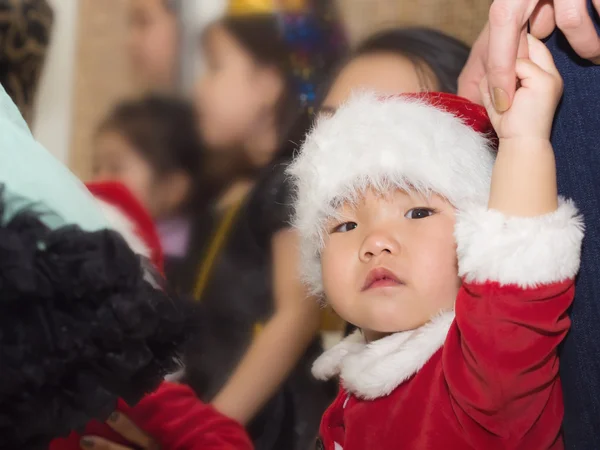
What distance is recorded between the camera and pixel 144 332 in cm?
60

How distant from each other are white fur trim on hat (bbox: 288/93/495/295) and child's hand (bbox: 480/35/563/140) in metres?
0.09

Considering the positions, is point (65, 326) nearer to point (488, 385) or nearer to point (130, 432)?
point (488, 385)

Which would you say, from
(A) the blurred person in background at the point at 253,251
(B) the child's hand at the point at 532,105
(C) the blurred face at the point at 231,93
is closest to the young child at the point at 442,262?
(B) the child's hand at the point at 532,105

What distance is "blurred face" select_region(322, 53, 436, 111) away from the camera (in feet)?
3.79

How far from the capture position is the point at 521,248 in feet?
2.12

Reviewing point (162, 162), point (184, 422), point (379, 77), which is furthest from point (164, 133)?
point (184, 422)

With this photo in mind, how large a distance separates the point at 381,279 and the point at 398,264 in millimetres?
27

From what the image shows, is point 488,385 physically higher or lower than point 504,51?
lower

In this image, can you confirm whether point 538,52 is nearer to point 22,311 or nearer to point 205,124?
point 22,311

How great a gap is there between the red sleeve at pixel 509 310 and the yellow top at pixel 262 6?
710 millimetres

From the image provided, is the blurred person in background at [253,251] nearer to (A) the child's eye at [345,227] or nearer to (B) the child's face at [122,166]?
(B) the child's face at [122,166]

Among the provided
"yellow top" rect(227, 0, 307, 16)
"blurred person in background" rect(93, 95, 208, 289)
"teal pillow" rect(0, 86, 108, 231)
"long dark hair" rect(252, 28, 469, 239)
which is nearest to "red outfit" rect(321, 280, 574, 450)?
"teal pillow" rect(0, 86, 108, 231)

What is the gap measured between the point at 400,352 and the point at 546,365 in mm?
151

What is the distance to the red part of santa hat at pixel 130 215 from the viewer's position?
3.90 feet
